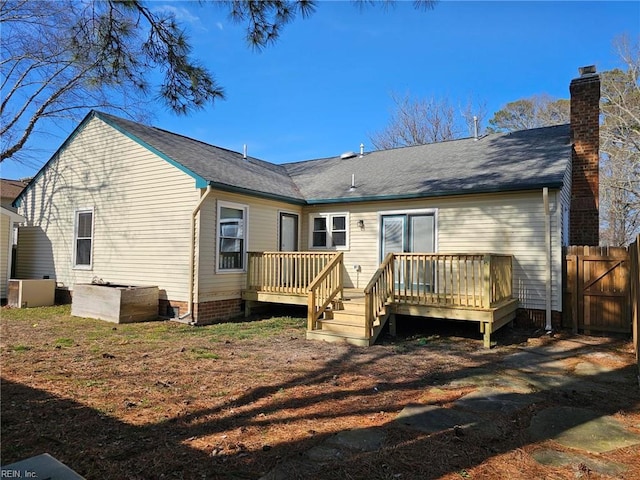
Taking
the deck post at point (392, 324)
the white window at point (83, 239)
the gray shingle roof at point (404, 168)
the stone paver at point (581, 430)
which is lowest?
the stone paver at point (581, 430)

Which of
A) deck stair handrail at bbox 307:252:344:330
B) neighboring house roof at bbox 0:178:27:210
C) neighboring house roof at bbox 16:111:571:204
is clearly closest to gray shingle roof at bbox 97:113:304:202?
neighboring house roof at bbox 16:111:571:204

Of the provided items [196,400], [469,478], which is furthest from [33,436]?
[469,478]

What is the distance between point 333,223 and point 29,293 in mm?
8980

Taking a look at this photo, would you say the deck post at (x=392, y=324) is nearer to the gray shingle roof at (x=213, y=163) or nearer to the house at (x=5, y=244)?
the gray shingle roof at (x=213, y=163)

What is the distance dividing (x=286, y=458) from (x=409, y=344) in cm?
496

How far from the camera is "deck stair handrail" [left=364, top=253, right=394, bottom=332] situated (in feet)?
24.7

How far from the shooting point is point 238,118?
977 centimetres

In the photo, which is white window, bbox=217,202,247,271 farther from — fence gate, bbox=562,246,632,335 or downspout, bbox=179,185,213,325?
fence gate, bbox=562,246,632,335

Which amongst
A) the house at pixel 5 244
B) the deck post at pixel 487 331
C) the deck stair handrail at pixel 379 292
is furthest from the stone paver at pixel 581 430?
the house at pixel 5 244

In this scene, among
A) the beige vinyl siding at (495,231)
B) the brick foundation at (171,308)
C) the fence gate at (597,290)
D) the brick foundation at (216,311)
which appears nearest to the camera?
the fence gate at (597,290)

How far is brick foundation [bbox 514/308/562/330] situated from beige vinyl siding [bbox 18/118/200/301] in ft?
25.0

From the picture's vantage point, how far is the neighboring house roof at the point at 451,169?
9.30 meters

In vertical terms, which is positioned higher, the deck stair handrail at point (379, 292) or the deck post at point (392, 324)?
the deck stair handrail at point (379, 292)

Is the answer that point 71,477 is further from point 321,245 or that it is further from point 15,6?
point 15,6
